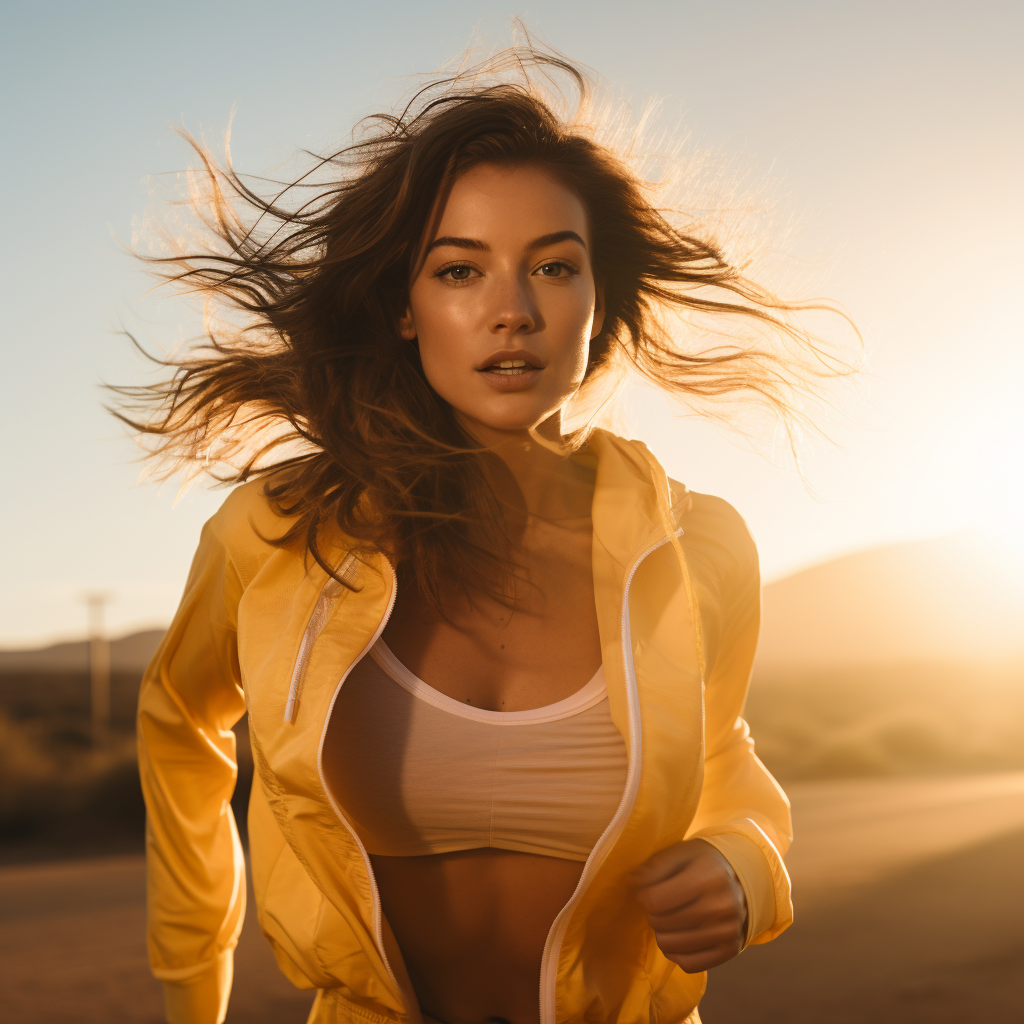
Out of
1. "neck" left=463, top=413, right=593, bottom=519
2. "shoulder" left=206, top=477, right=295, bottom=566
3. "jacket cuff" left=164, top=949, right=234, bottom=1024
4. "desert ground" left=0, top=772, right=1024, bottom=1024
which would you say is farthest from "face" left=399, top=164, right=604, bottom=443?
"desert ground" left=0, top=772, right=1024, bottom=1024

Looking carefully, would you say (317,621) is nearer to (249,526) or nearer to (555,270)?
(249,526)

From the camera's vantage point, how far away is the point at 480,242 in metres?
1.86

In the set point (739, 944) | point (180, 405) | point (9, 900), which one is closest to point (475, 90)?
point (180, 405)

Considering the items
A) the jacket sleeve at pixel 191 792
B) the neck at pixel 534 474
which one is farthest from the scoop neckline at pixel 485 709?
the neck at pixel 534 474

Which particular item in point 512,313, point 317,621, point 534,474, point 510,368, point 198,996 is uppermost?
point 512,313

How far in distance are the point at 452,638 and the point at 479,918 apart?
0.53 metres

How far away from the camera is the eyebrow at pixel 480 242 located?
186 centimetres

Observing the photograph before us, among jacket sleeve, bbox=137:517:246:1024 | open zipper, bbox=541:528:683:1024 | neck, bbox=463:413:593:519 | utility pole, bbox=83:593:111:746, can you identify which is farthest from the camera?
utility pole, bbox=83:593:111:746

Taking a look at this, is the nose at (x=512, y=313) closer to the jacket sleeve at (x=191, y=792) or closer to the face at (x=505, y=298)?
the face at (x=505, y=298)

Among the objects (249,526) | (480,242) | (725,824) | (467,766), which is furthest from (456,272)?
(725,824)

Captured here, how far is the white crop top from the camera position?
1696 mm

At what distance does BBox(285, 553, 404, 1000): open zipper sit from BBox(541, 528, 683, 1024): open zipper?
0.27 metres

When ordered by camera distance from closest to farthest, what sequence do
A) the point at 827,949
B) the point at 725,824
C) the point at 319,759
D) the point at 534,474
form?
the point at 319,759
the point at 725,824
the point at 534,474
the point at 827,949

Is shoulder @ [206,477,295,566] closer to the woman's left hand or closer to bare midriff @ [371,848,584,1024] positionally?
bare midriff @ [371,848,584,1024]
